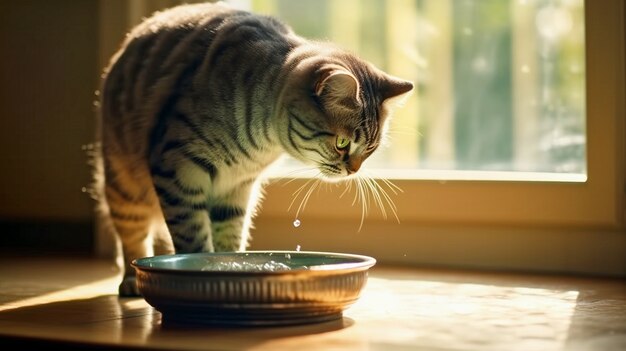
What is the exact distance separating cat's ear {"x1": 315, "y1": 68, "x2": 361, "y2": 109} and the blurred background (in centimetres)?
55

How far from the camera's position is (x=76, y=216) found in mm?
2645

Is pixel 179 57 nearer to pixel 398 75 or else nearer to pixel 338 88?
pixel 338 88

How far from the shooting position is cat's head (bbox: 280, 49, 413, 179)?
1.72m

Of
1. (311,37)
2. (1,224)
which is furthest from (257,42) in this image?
(1,224)

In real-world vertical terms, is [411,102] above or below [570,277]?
above

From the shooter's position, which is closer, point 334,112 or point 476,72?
point 334,112

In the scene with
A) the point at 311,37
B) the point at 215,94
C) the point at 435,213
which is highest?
the point at 311,37

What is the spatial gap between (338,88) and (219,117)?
22 centimetres

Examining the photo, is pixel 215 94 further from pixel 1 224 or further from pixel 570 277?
pixel 1 224

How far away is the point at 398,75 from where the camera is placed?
7.59 ft

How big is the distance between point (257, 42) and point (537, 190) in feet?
2.14

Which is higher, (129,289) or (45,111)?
(45,111)

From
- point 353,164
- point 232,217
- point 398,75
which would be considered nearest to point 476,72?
point 398,75

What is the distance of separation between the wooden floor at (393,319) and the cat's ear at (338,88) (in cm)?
34
